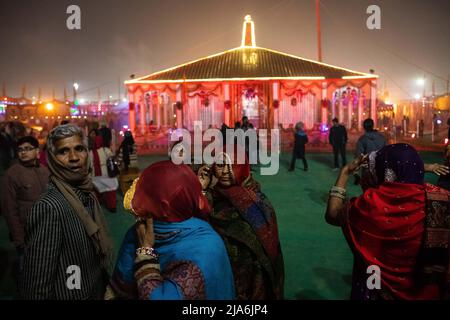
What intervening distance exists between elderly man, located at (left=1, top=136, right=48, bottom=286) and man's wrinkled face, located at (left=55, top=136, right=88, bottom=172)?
1.77 m

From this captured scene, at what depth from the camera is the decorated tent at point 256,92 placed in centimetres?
1994

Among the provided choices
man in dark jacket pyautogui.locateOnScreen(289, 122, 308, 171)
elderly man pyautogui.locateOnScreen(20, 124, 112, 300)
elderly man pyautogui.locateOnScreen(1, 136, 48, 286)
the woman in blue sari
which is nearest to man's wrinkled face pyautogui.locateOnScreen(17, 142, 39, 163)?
elderly man pyautogui.locateOnScreen(1, 136, 48, 286)

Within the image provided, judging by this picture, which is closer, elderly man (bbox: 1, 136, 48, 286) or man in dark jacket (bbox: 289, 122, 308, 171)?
elderly man (bbox: 1, 136, 48, 286)

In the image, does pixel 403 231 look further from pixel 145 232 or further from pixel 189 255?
pixel 145 232

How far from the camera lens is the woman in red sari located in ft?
6.70

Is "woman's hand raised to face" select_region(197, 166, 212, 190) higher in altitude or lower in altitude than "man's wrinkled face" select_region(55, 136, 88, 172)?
lower

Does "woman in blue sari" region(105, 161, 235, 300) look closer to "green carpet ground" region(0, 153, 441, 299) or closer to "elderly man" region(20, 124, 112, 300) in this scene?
"elderly man" region(20, 124, 112, 300)

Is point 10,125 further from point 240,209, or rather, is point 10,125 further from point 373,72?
point 373,72

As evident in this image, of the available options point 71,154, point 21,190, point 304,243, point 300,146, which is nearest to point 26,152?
point 21,190

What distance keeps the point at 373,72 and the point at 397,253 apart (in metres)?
20.0

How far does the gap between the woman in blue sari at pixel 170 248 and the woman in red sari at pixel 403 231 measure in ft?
2.97

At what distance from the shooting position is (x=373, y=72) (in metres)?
20.0

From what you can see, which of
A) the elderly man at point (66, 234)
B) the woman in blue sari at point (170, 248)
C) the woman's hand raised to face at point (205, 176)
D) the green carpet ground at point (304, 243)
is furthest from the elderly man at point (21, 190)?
the woman in blue sari at point (170, 248)
